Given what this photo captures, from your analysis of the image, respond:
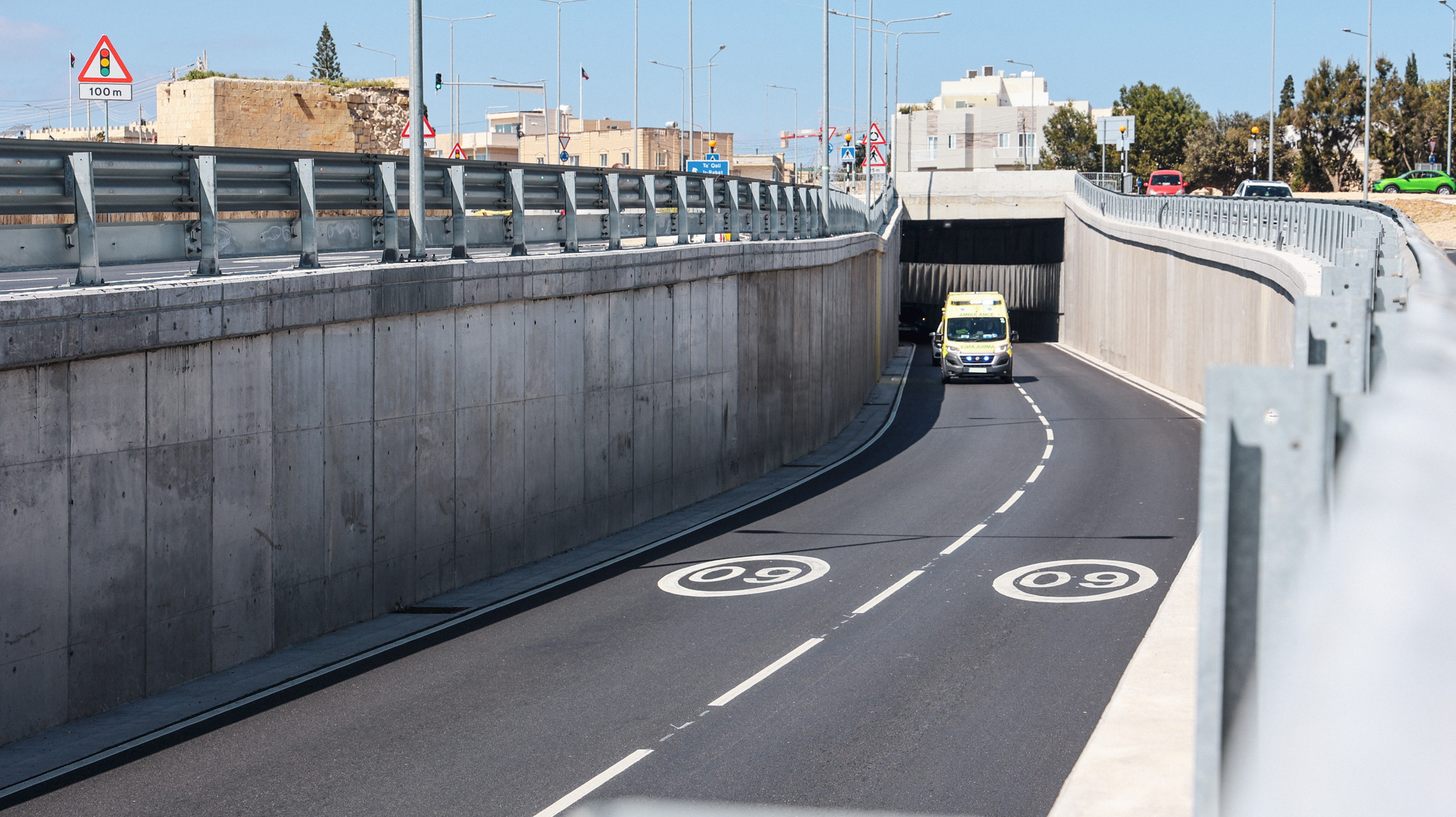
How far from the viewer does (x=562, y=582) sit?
54.6ft

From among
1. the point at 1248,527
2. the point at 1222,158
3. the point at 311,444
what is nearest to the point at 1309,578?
the point at 1248,527

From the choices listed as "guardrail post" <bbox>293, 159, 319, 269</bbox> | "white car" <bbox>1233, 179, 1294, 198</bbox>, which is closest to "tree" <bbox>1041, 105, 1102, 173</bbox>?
"white car" <bbox>1233, 179, 1294, 198</bbox>

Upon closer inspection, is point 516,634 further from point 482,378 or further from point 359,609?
point 482,378

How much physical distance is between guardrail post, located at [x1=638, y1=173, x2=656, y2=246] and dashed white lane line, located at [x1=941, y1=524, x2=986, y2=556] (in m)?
6.70

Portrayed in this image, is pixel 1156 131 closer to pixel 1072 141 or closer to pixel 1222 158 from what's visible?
pixel 1072 141

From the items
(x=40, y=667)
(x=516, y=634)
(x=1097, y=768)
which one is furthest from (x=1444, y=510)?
(x=516, y=634)

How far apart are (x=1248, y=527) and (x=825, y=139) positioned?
3171 cm

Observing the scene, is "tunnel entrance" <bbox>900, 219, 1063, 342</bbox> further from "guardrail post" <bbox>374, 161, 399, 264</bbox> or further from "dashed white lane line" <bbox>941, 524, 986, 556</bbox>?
"guardrail post" <bbox>374, 161, 399, 264</bbox>

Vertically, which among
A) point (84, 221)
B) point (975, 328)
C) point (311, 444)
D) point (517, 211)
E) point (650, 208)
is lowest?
point (311, 444)

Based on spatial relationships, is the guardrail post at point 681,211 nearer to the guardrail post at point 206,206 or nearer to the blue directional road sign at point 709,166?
the guardrail post at point 206,206

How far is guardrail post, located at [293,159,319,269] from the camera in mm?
14133

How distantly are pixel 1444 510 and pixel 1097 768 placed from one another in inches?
273

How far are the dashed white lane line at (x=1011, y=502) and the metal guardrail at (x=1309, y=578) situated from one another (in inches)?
755

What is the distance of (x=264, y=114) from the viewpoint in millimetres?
33594
